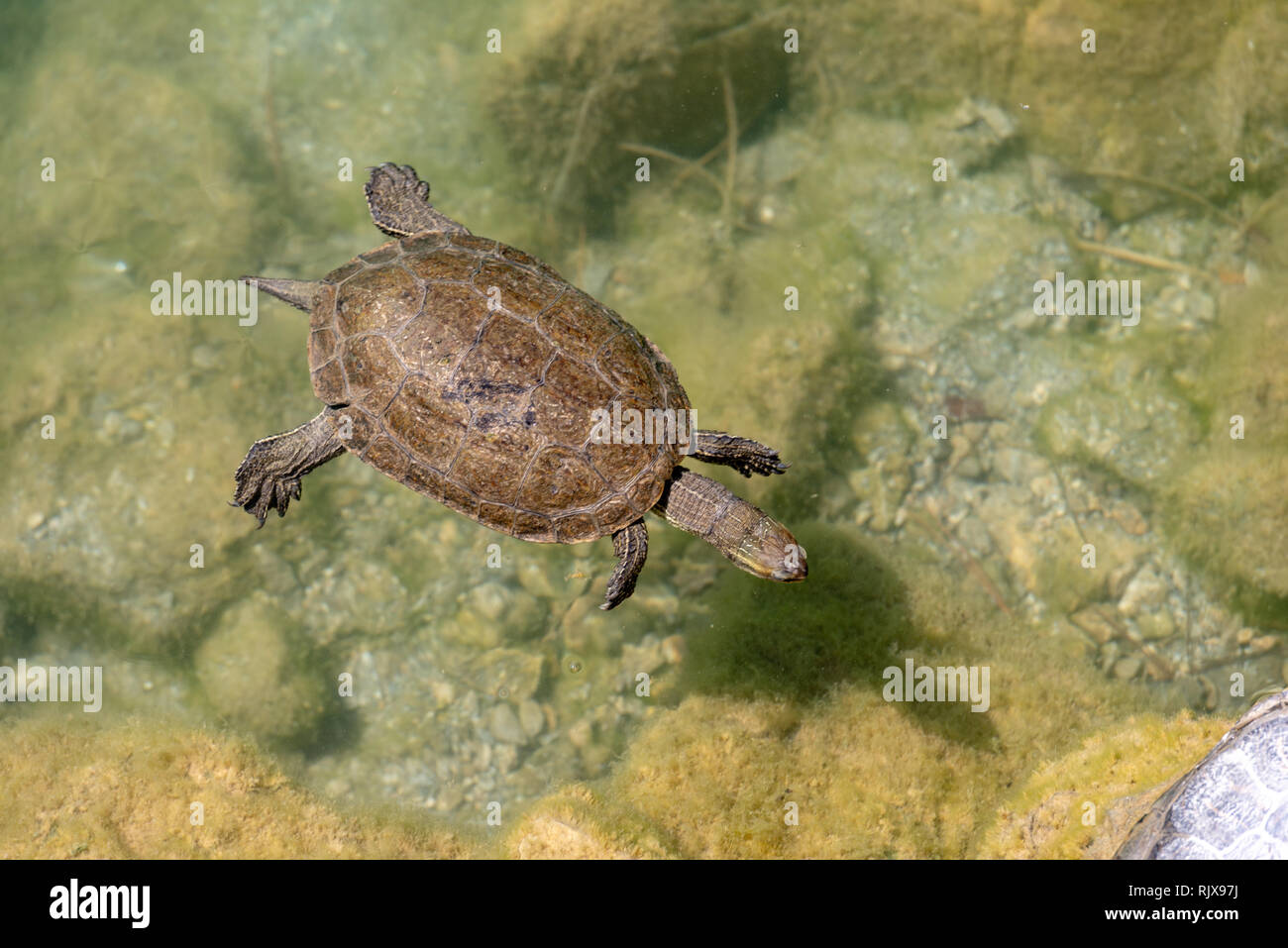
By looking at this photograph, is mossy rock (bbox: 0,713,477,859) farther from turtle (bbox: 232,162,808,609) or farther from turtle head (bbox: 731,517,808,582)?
turtle head (bbox: 731,517,808,582)

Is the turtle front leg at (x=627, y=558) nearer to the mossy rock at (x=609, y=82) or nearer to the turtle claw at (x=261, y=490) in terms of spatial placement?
the turtle claw at (x=261, y=490)

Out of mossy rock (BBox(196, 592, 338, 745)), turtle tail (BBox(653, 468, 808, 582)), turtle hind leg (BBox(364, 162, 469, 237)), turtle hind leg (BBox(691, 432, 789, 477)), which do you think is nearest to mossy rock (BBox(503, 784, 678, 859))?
turtle tail (BBox(653, 468, 808, 582))

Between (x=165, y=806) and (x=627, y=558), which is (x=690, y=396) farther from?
(x=165, y=806)

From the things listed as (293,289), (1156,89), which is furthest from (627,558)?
(1156,89)

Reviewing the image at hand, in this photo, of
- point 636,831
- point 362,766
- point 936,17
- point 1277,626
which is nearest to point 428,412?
point 636,831

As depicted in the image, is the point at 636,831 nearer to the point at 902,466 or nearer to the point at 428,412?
the point at 428,412
